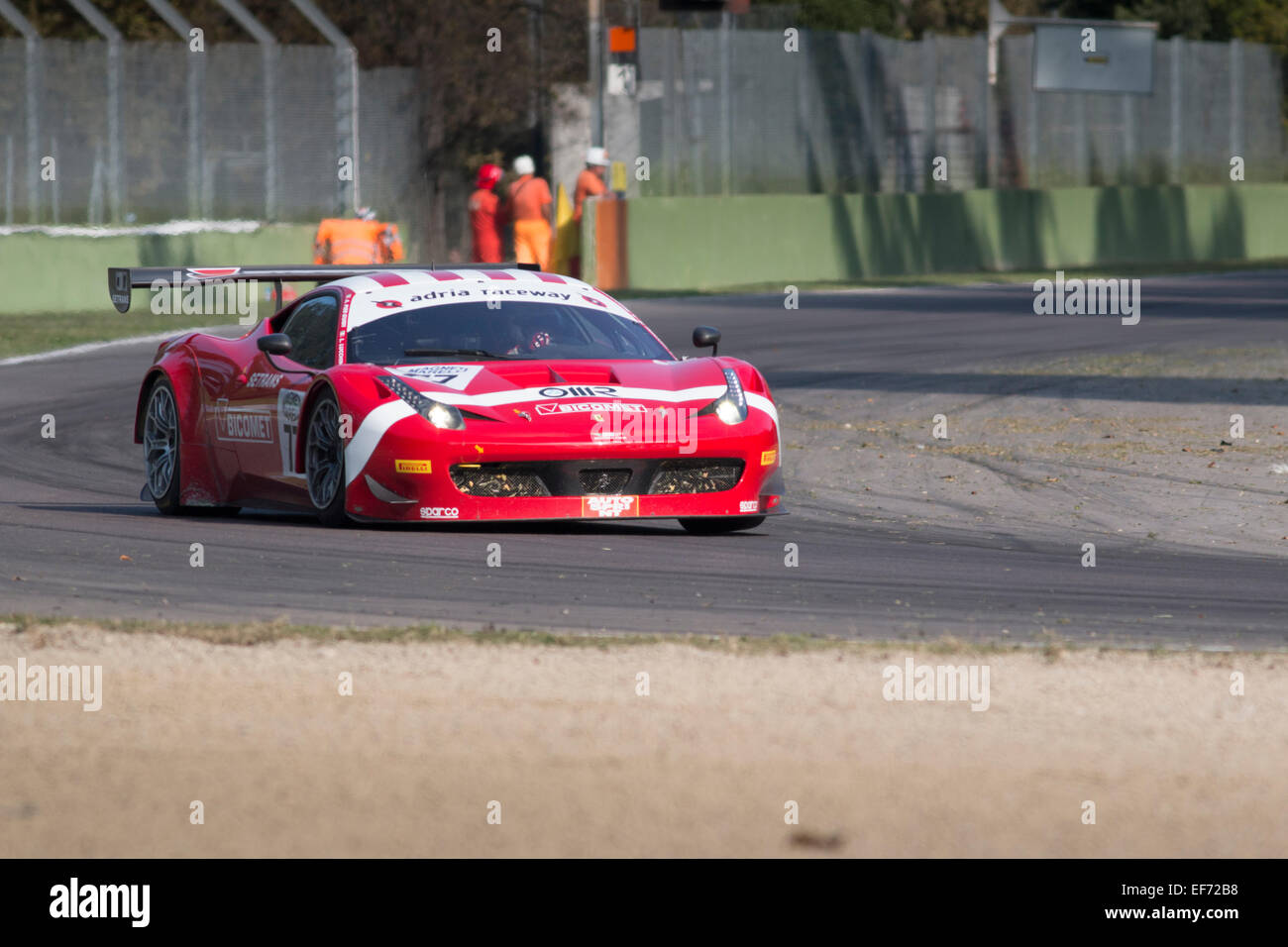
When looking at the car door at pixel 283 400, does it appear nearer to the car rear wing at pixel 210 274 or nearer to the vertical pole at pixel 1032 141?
the car rear wing at pixel 210 274

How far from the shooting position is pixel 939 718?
6.60 m

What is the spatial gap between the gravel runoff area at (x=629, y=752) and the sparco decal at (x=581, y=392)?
2866mm

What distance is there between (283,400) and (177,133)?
1996 centimetres

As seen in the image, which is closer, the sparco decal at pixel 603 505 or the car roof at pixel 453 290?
the sparco decal at pixel 603 505

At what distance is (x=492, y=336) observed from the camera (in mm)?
11078

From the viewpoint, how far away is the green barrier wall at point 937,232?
34.7 meters

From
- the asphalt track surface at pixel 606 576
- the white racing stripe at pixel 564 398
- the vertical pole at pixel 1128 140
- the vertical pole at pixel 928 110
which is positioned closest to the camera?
the asphalt track surface at pixel 606 576

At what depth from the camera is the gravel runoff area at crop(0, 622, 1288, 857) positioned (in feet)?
17.5

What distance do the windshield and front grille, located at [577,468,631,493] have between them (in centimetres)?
94

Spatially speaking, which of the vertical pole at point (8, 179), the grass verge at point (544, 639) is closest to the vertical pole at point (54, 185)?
the vertical pole at point (8, 179)

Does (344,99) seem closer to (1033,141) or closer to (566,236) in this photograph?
(566,236)

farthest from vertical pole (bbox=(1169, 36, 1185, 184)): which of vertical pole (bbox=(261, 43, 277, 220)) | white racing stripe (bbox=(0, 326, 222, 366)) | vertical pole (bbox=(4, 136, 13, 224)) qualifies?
white racing stripe (bbox=(0, 326, 222, 366))

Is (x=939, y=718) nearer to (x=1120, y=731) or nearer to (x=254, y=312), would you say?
(x=1120, y=731)
